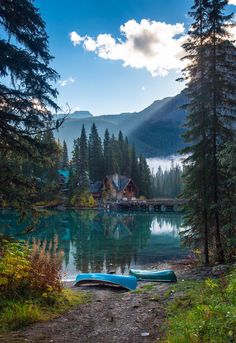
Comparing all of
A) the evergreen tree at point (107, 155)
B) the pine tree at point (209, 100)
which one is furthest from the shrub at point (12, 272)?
the evergreen tree at point (107, 155)

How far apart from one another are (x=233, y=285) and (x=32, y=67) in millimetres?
7128

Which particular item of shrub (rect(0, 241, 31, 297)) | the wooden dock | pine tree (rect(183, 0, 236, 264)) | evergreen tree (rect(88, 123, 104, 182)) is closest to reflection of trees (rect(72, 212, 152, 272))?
pine tree (rect(183, 0, 236, 264))

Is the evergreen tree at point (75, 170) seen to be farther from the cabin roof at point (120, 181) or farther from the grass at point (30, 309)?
the grass at point (30, 309)

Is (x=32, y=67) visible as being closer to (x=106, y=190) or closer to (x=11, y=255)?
(x=11, y=255)

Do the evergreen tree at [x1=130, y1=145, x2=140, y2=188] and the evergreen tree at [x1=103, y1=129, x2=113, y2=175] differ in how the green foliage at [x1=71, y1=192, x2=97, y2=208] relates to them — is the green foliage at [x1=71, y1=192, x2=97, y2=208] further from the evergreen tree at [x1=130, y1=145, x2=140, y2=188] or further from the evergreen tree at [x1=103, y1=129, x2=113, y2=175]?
the evergreen tree at [x1=130, y1=145, x2=140, y2=188]

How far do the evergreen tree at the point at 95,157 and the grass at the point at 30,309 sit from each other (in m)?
83.8

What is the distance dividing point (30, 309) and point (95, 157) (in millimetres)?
85810

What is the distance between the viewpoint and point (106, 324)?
7285 millimetres

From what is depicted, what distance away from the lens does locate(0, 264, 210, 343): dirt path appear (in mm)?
6293

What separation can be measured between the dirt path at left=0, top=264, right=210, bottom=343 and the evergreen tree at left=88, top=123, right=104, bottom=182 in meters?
82.9

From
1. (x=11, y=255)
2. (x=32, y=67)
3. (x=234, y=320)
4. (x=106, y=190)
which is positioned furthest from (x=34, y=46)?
(x=106, y=190)

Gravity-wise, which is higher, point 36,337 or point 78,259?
point 36,337

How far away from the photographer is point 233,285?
21.3 feet

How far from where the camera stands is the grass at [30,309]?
6707mm
